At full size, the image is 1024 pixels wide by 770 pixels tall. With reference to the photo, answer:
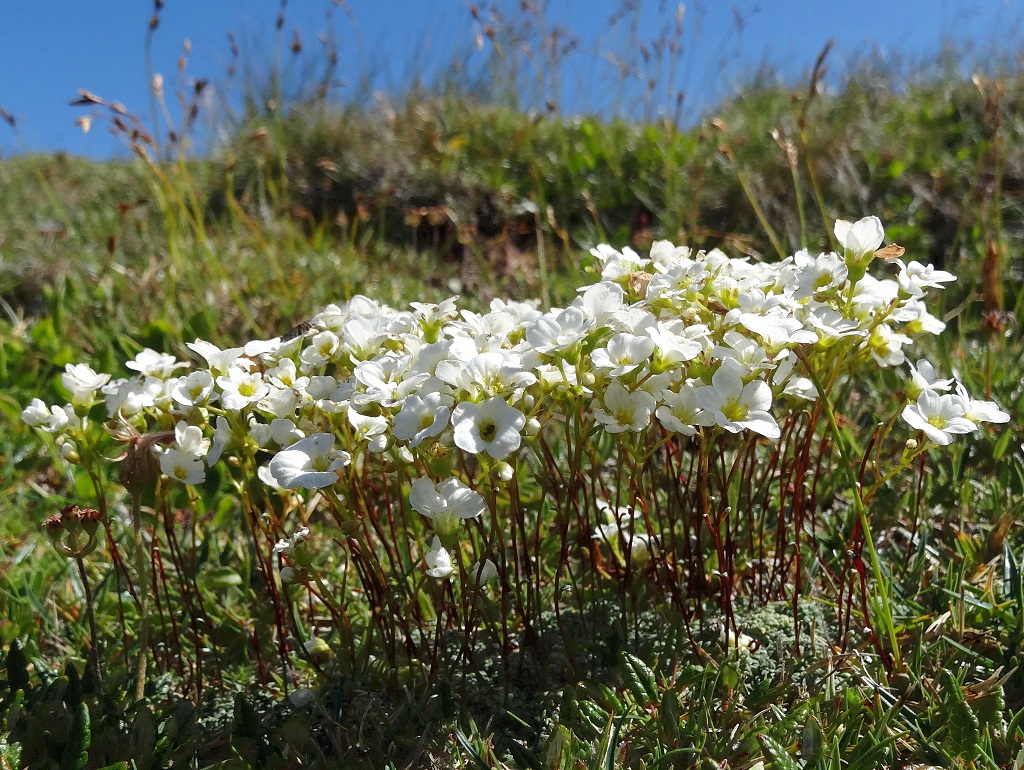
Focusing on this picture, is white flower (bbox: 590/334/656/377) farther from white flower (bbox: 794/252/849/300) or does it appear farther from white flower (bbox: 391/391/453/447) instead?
white flower (bbox: 794/252/849/300)

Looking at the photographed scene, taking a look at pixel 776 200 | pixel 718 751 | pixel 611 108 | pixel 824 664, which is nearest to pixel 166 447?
pixel 718 751

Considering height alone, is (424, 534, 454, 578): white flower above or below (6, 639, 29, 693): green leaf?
above

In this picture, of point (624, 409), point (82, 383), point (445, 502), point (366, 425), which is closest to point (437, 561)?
point (445, 502)

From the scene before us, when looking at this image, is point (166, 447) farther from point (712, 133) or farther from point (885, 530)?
point (712, 133)

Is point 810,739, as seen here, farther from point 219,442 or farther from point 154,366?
point 154,366

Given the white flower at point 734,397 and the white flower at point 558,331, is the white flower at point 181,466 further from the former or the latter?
the white flower at point 734,397

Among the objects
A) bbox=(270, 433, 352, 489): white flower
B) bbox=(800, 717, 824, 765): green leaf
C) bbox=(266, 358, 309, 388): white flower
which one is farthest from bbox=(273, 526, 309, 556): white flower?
bbox=(800, 717, 824, 765): green leaf
